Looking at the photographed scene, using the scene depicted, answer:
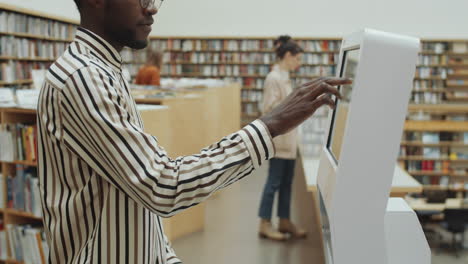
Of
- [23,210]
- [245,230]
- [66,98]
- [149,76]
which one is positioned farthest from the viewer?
[149,76]

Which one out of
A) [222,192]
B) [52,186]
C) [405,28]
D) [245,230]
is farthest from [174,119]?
[405,28]

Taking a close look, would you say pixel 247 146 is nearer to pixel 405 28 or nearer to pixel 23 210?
pixel 23 210

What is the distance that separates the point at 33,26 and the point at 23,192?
4.77 meters

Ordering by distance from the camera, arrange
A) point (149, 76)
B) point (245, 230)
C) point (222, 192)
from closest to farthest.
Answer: point (245, 230)
point (149, 76)
point (222, 192)

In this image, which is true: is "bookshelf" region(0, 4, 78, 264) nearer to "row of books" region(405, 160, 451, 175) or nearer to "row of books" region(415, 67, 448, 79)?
"row of books" region(405, 160, 451, 175)

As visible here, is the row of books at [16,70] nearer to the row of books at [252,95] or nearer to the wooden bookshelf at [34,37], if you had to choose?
the wooden bookshelf at [34,37]

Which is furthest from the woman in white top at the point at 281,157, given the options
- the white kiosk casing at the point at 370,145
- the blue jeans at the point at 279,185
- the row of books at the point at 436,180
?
the row of books at the point at 436,180

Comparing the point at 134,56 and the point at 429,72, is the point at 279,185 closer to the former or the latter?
the point at 429,72

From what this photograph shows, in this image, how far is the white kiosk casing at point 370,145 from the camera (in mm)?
918

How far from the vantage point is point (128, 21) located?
3.19 ft

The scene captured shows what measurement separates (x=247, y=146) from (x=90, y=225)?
0.36 m

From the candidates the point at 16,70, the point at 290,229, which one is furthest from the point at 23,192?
the point at 16,70

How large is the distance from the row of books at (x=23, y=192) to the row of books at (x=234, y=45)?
7.58 meters

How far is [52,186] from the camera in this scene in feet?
3.28
